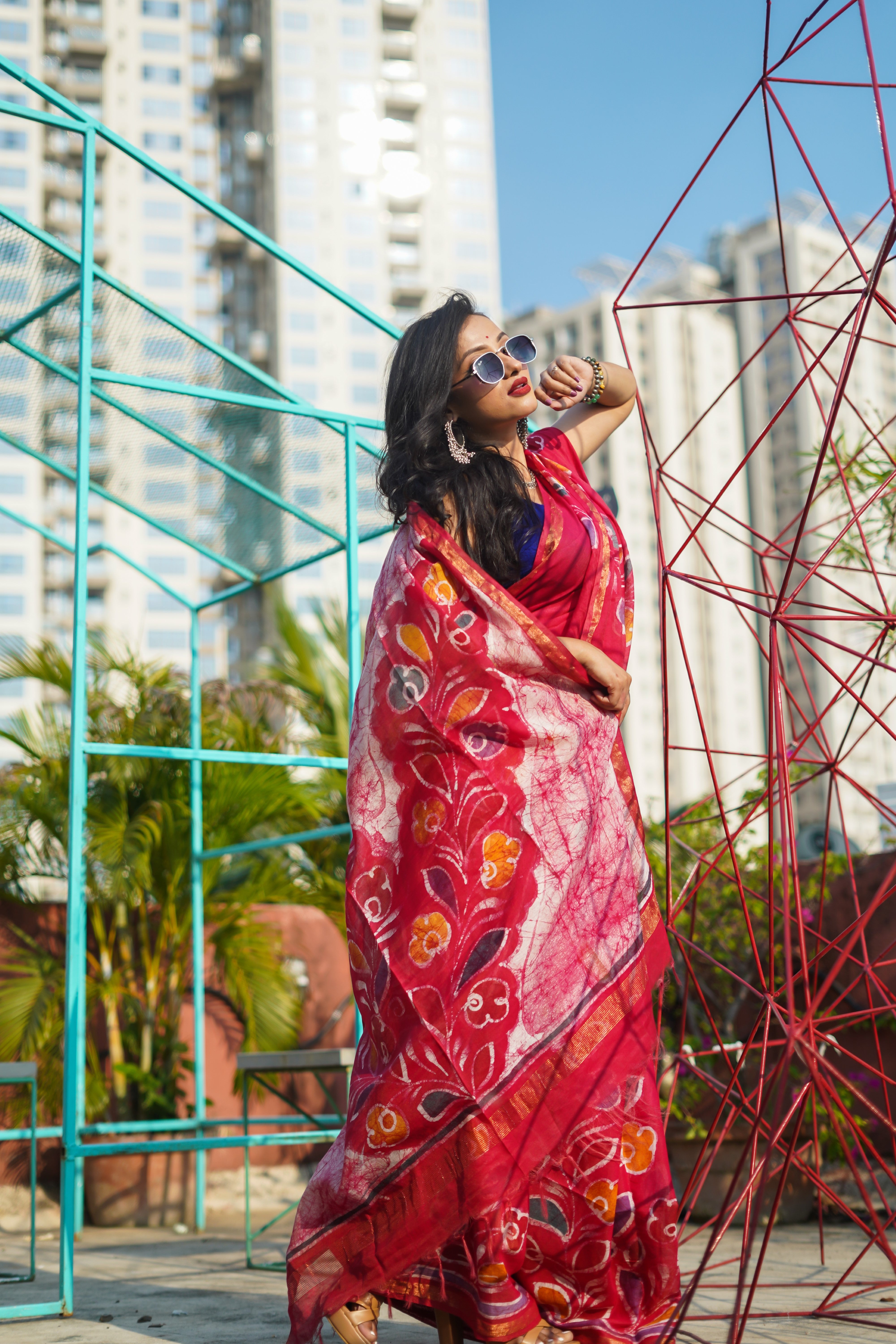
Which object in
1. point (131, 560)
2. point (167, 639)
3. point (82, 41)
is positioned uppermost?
point (82, 41)

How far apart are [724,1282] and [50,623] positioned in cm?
3788

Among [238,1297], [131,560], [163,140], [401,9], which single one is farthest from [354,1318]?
[401,9]

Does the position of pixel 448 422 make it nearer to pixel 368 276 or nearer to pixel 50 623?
pixel 50 623

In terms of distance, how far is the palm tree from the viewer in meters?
5.49

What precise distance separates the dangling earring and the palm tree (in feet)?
12.1

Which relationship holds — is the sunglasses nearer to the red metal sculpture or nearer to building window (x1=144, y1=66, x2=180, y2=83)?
the red metal sculpture

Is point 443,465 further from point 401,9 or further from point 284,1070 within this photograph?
point 401,9

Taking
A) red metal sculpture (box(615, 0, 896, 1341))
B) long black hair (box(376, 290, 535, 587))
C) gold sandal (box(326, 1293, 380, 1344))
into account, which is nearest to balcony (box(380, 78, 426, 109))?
red metal sculpture (box(615, 0, 896, 1341))

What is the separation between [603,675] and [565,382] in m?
0.59

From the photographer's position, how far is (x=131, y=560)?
18.8ft

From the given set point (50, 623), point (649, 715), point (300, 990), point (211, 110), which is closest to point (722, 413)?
point (649, 715)

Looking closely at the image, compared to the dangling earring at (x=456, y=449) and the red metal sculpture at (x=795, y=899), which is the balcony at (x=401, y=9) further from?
the dangling earring at (x=456, y=449)

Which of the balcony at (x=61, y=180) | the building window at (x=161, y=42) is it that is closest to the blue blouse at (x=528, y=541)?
the balcony at (x=61, y=180)

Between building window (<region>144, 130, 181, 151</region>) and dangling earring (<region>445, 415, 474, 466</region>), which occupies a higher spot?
building window (<region>144, 130, 181, 151</region>)
